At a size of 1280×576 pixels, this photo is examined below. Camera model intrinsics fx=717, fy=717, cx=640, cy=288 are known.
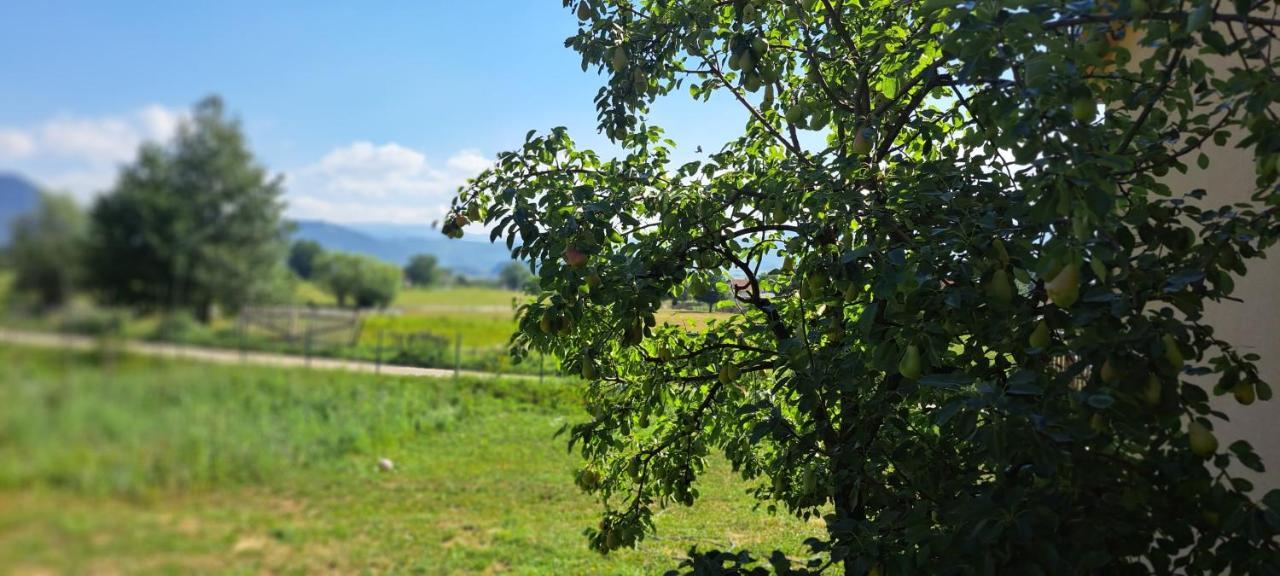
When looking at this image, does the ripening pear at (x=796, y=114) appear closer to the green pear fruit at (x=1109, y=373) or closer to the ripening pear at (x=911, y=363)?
the ripening pear at (x=911, y=363)

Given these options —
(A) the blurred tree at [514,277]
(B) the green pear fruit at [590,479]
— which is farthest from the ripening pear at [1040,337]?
(A) the blurred tree at [514,277]

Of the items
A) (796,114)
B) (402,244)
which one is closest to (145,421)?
(402,244)

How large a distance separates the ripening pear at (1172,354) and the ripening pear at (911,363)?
1.06 feet

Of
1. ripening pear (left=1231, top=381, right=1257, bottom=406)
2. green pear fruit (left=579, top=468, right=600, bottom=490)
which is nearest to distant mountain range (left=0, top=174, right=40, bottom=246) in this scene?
ripening pear (left=1231, top=381, right=1257, bottom=406)

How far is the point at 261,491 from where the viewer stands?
1.14 meters

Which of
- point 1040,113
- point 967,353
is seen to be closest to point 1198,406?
point 967,353

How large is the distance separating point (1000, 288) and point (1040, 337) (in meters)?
0.10

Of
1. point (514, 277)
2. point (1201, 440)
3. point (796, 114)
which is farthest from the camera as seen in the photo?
point (514, 277)

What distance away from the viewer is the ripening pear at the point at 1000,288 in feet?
3.64

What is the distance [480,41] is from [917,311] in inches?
42.9

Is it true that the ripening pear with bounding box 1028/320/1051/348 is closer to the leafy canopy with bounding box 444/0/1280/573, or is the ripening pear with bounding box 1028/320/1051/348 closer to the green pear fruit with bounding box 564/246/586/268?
the leafy canopy with bounding box 444/0/1280/573

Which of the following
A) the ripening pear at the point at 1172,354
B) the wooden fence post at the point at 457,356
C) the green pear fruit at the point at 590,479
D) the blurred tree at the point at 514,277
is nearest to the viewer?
the ripening pear at the point at 1172,354

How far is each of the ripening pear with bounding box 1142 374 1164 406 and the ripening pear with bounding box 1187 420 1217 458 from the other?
0.40 feet

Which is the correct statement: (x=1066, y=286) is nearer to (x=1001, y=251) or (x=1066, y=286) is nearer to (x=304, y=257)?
(x=1001, y=251)
